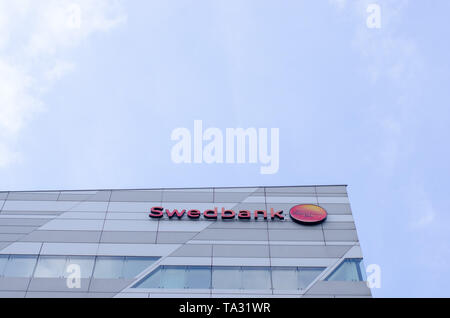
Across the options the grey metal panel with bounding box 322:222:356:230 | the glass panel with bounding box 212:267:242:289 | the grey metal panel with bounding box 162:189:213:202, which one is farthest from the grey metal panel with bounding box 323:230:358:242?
the grey metal panel with bounding box 162:189:213:202

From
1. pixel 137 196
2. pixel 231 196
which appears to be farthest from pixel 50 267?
pixel 231 196

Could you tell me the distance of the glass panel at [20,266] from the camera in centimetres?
2856

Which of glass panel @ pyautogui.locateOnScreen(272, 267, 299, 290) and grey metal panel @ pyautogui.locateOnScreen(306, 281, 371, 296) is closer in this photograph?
grey metal panel @ pyautogui.locateOnScreen(306, 281, 371, 296)

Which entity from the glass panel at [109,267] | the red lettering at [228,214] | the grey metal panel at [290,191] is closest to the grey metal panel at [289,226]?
the red lettering at [228,214]

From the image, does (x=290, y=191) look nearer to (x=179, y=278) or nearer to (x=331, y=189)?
(x=331, y=189)

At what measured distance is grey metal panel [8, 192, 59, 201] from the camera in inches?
1316

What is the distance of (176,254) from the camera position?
29.7 m

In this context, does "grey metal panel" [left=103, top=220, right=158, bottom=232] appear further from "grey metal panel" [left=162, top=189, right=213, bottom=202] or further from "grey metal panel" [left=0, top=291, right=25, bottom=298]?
"grey metal panel" [left=0, top=291, right=25, bottom=298]

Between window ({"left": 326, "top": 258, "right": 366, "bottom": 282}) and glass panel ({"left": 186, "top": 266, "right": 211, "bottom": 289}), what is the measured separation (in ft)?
23.4

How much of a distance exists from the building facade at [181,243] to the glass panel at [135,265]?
0.20 ft
